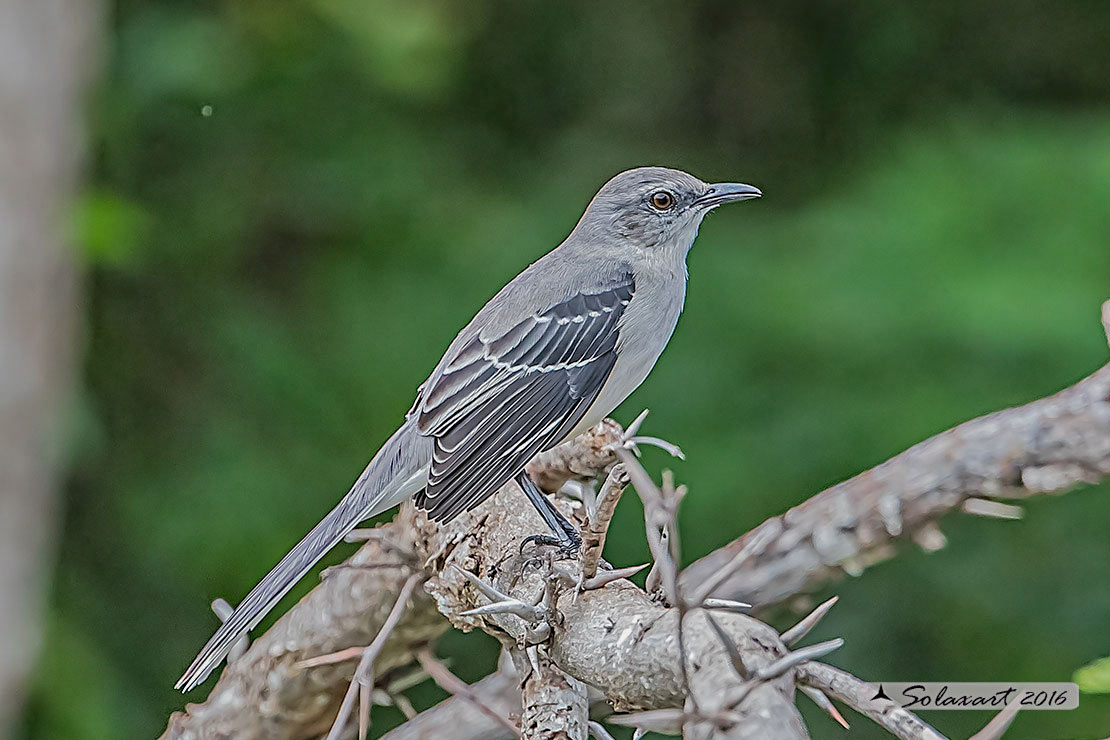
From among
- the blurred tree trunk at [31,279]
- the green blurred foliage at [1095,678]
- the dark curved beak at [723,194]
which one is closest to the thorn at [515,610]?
the green blurred foliage at [1095,678]

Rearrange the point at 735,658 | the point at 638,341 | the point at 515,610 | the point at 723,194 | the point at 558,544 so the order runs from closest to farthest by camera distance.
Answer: the point at 735,658, the point at 515,610, the point at 558,544, the point at 638,341, the point at 723,194

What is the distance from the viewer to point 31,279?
4918 millimetres

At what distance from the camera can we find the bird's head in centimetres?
366

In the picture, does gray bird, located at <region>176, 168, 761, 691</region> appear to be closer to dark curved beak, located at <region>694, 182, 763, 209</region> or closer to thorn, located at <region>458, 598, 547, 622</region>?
dark curved beak, located at <region>694, 182, 763, 209</region>

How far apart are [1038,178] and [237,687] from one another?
3912 mm

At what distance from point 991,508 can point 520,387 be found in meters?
1.44

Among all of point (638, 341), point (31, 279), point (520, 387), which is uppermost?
point (31, 279)

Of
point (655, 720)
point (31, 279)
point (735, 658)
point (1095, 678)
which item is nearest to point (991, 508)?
point (1095, 678)

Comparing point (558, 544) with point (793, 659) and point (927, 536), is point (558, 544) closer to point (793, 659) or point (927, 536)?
point (927, 536)

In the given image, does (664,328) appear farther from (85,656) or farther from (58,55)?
(85,656)

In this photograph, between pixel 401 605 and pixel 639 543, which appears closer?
pixel 401 605

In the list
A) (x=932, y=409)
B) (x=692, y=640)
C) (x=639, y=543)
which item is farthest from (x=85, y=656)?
(x=692, y=640)

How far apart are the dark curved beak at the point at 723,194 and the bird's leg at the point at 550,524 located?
1.03 m

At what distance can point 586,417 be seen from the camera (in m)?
3.16
